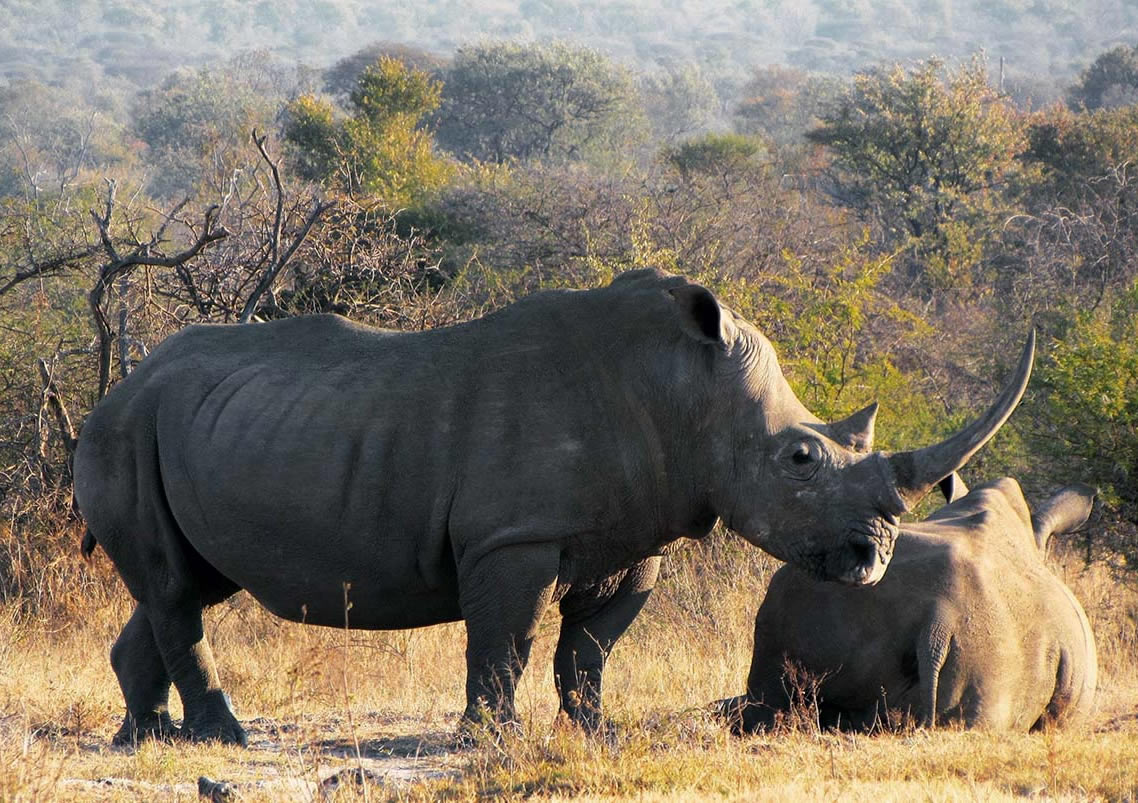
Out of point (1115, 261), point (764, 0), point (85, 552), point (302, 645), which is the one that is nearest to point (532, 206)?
point (1115, 261)

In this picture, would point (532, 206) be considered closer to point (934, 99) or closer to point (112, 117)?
point (934, 99)

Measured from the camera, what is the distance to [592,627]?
7.81m

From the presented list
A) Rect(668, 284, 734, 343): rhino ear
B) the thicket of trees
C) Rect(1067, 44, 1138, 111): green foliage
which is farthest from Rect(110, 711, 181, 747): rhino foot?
Rect(1067, 44, 1138, 111): green foliage

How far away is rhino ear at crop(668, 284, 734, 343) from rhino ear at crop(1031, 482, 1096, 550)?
2385mm

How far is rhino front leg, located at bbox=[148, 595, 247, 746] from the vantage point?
310 inches

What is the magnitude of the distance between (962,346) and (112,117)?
231 feet

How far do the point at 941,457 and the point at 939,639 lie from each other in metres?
0.97

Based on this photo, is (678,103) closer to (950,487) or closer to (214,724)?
(950,487)

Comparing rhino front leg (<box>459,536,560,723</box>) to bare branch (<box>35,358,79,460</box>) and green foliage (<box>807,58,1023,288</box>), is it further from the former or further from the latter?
green foliage (<box>807,58,1023,288</box>)

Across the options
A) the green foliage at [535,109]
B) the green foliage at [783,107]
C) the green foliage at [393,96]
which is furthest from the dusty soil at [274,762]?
the green foliage at [783,107]

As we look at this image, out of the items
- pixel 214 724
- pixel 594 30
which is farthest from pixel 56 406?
pixel 594 30

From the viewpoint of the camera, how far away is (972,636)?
738cm

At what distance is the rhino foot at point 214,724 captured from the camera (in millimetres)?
7801

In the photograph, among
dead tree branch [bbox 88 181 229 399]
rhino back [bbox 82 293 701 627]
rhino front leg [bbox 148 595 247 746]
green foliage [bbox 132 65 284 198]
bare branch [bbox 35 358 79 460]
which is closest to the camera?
rhino back [bbox 82 293 701 627]
